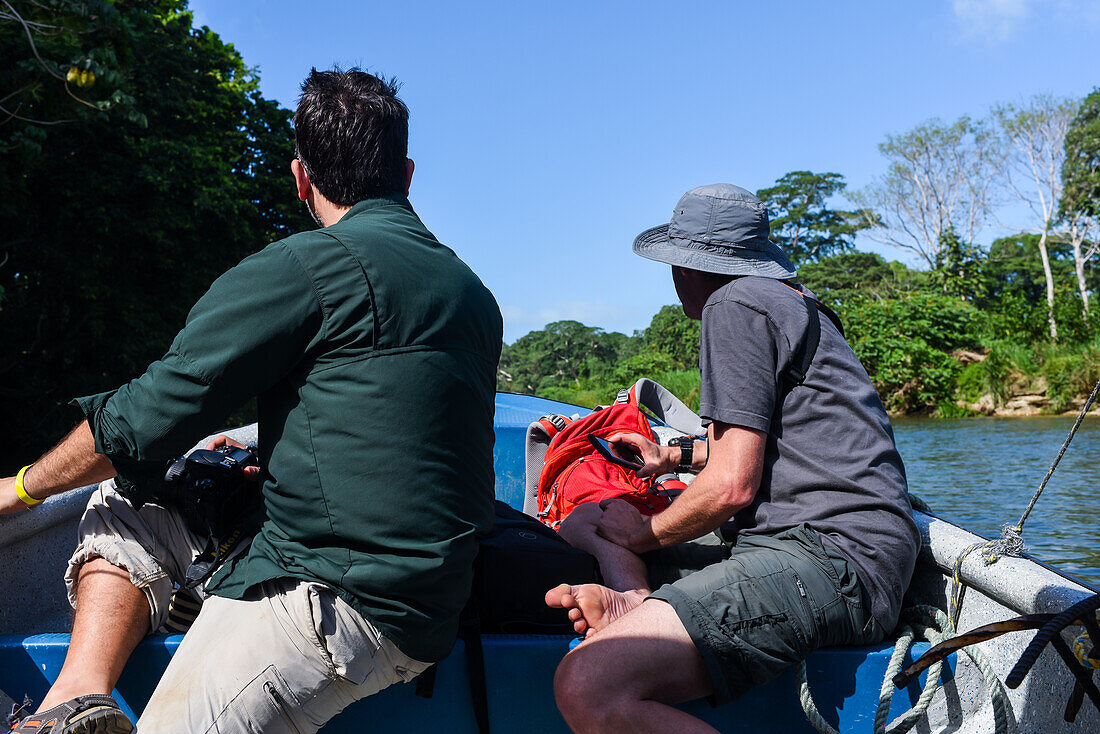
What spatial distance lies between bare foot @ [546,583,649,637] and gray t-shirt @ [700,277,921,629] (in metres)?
0.33

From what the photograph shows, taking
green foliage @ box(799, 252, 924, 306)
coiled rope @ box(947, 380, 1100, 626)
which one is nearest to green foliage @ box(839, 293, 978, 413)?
green foliage @ box(799, 252, 924, 306)

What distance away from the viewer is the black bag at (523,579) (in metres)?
1.76

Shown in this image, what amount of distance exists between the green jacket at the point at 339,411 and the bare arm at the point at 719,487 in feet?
1.68

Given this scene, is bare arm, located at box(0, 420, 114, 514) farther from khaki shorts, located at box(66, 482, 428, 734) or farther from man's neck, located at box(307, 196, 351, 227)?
man's neck, located at box(307, 196, 351, 227)

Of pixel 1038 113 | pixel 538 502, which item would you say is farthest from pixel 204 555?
pixel 1038 113

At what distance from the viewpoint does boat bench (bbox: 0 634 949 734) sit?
63.9 inches

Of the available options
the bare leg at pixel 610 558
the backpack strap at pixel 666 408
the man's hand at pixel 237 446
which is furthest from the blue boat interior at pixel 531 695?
the backpack strap at pixel 666 408

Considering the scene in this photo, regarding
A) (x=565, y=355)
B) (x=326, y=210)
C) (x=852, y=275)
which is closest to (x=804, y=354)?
(x=326, y=210)

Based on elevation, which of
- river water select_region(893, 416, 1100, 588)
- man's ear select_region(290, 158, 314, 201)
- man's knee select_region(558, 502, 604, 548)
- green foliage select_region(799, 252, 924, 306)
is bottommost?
river water select_region(893, 416, 1100, 588)

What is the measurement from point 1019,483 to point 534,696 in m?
6.61

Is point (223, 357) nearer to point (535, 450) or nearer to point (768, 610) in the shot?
point (768, 610)

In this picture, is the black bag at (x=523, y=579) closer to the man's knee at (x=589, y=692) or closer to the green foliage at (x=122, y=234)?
the man's knee at (x=589, y=692)

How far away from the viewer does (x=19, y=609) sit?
2.20m

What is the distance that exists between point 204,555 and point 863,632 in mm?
1273
